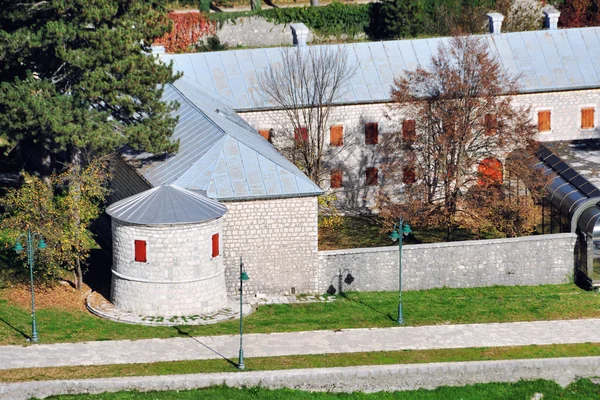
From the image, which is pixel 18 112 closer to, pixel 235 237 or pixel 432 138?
pixel 235 237

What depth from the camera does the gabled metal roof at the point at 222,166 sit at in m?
42.4

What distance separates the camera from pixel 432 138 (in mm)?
49938

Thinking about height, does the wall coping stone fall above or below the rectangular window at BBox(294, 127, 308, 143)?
below

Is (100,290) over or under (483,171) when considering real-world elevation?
under

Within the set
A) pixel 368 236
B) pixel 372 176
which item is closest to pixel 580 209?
pixel 368 236

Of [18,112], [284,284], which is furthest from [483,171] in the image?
Answer: [18,112]

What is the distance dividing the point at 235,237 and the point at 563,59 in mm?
20916

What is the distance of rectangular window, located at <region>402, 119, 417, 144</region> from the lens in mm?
51156

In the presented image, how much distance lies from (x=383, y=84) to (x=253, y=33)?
18.8m

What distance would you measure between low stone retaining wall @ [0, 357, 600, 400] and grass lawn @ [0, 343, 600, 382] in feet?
1.38

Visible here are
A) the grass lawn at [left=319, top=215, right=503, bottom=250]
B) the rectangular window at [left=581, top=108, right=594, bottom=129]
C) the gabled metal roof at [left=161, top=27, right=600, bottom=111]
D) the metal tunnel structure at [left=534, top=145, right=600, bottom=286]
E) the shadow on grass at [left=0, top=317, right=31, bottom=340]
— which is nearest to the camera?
the shadow on grass at [left=0, top=317, right=31, bottom=340]

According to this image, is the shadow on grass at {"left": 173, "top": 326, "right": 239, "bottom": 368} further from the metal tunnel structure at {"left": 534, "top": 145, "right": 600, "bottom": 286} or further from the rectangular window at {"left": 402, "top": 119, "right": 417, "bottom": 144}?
the rectangular window at {"left": 402, "top": 119, "right": 417, "bottom": 144}

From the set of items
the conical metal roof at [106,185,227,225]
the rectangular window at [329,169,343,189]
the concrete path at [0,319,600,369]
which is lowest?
the concrete path at [0,319,600,369]

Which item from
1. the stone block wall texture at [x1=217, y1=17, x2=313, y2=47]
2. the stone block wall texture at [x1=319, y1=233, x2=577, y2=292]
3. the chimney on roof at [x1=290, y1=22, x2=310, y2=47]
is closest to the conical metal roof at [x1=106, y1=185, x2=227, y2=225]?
the stone block wall texture at [x1=319, y1=233, x2=577, y2=292]
